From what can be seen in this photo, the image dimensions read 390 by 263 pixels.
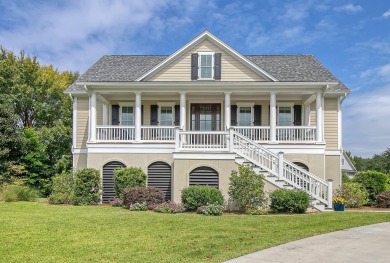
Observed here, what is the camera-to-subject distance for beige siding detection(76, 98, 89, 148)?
65.7 feet

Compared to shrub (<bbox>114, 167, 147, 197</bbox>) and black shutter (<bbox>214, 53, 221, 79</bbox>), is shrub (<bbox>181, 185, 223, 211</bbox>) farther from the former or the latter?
black shutter (<bbox>214, 53, 221, 79</bbox>)

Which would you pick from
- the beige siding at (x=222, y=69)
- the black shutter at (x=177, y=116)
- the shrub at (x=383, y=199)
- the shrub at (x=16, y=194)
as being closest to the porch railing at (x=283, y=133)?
the beige siding at (x=222, y=69)

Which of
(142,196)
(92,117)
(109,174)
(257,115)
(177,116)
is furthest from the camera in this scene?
(177,116)

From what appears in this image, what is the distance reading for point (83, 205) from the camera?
51.4 feet

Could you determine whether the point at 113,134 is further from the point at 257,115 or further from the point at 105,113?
the point at 257,115

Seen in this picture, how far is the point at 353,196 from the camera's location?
16125mm

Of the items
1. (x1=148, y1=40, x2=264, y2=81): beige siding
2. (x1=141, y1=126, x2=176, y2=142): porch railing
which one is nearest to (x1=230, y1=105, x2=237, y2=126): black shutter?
(x1=148, y1=40, x2=264, y2=81): beige siding

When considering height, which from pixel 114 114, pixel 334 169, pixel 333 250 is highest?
pixel 114 114

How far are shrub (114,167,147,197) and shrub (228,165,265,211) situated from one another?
15.2ft

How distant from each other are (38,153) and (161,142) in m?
11.8

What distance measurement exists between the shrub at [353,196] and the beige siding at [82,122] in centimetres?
1396

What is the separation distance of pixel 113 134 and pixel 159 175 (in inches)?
138

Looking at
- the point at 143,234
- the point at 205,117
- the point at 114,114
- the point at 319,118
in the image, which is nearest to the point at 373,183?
the point at 319,118

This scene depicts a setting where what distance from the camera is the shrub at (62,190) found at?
1614cm
